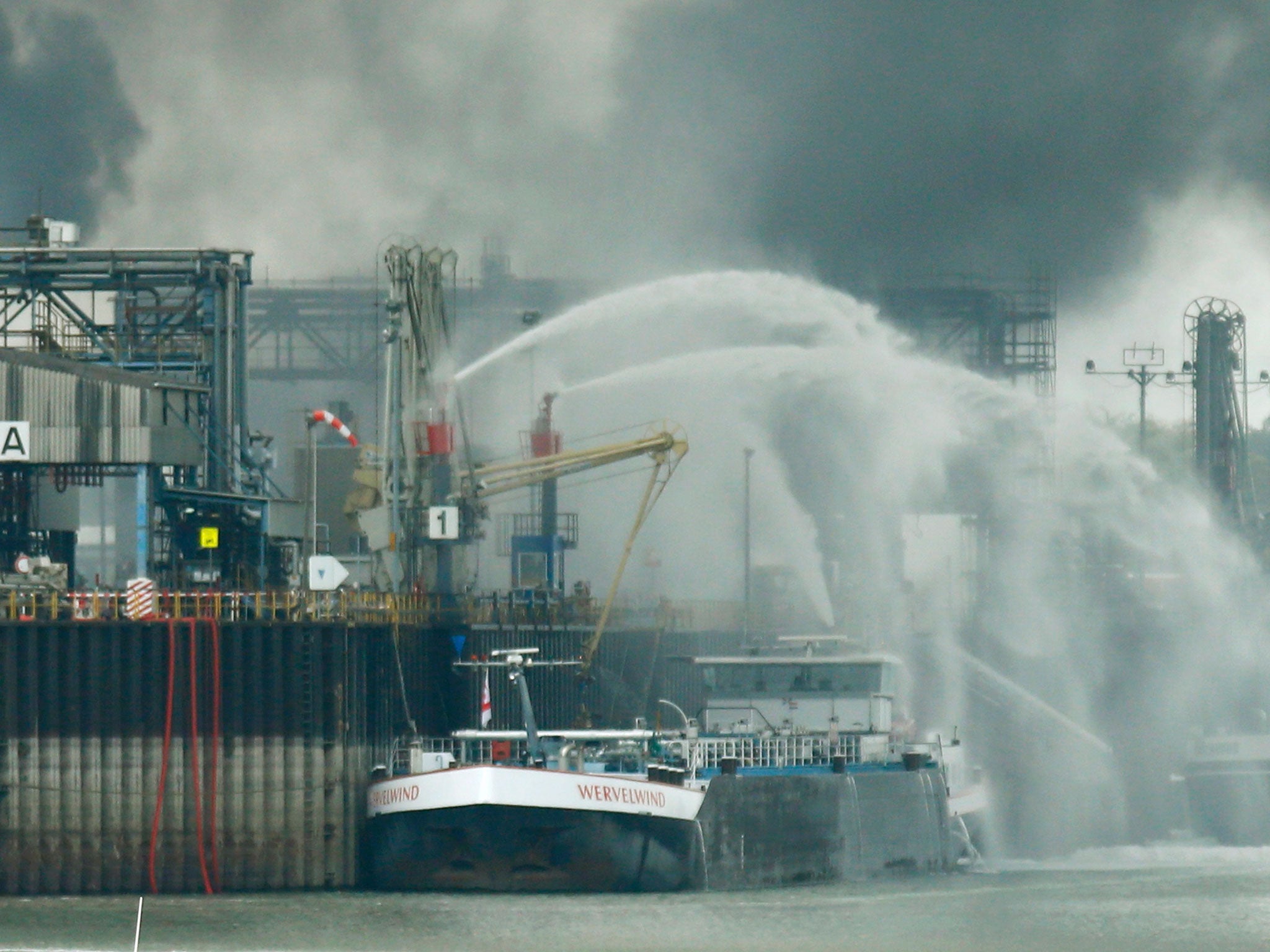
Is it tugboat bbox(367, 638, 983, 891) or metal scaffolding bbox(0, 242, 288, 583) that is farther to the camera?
metal scaffolding bbox(0, 242, 288, 583)

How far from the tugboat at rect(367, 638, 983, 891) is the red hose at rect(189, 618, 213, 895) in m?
5.12

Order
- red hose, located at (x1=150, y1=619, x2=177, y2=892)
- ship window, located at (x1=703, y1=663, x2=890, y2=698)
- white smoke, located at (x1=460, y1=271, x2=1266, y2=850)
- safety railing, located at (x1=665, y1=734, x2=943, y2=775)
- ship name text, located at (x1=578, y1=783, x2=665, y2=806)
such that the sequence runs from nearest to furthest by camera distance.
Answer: red hose, located at (x1=150, y1=619, x2=177, y2=892) → ship name text, located at (x1=578, y1=783, x2=665, y2=806) → safety railing, located at (x1=665, y1=734, x2=943, y2=775) → ship window, located at (x1=703, y1=663, x2=890, y2=698) → white smoke, located at (x1=460, y1=271, x2=1266, y2=850)

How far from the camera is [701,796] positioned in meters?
77.6

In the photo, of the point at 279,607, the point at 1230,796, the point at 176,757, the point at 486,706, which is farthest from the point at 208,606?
the point at 1230,796

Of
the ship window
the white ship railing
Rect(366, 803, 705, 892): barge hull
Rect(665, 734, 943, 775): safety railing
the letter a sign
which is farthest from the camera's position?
the ship window

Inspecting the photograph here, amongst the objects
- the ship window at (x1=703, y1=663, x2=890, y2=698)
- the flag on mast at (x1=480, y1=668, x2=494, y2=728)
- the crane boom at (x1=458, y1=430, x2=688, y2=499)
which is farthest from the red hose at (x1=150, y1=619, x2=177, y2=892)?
the ship window at (x1=703, y1=663, x2=890, y2=698)

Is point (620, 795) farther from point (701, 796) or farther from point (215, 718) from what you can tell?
point (215, 718)

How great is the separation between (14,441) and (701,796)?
24.6 meters

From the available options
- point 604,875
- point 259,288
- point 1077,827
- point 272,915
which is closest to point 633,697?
point 1077,827

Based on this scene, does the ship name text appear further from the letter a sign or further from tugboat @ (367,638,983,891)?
the letter a sign

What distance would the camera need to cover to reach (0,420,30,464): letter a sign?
7925cm

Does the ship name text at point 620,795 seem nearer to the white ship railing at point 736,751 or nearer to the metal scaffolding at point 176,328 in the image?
the white ship railing at point 736,751

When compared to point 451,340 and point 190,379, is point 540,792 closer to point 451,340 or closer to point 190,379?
point 451,340

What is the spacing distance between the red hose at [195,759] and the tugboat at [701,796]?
5.12 metres
